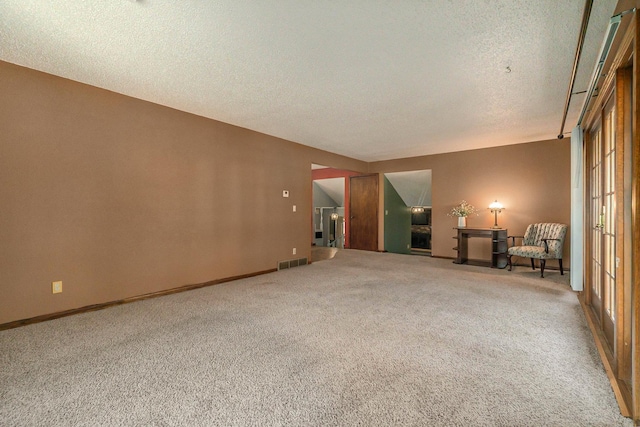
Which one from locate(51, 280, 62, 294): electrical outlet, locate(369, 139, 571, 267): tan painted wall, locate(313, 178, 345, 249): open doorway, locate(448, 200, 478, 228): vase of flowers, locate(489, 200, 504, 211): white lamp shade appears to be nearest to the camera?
locate(51, 280, 62, 294): electrical outlet

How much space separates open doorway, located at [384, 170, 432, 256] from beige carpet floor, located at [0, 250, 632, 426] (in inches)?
187

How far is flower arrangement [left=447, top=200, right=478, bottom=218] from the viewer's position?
6.37m

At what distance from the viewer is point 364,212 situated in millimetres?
8383

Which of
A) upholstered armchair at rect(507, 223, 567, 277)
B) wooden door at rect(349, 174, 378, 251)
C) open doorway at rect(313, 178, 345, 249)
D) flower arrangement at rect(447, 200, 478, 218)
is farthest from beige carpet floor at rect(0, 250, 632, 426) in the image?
open doorway at rect(313, 178, 345, 249)

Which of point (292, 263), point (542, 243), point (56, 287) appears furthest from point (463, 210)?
point (56, 287)

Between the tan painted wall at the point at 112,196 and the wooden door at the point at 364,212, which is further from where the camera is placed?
the wooden door at the point at 364,212

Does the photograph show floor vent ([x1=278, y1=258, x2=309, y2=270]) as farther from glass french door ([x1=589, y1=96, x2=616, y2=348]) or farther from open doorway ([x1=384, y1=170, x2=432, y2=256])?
glass french door ([x1=589, y1=96, x2=616, y2=348])

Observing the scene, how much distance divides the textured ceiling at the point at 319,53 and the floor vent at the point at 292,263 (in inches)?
109

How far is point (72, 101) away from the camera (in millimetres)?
3215

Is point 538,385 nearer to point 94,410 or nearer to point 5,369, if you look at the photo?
point 94,410

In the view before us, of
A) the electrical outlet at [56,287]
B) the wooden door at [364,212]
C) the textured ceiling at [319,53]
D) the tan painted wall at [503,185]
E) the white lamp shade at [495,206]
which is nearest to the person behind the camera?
the textured ceiling at [319,53]

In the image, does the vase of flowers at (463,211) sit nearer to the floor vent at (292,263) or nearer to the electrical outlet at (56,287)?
the floor vent at (292,263)

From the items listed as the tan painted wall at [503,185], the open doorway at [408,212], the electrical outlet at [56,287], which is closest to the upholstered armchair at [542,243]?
the tan painted wall at [503,185]

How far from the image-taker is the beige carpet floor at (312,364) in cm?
159
